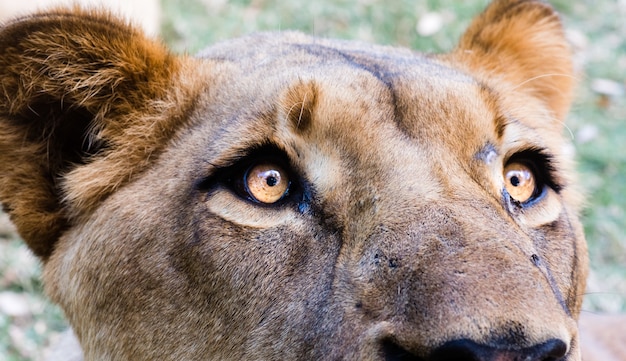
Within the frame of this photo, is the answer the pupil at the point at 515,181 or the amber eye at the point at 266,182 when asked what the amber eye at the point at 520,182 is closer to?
the pupil at the point at 515,181

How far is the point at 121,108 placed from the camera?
9.75 feet

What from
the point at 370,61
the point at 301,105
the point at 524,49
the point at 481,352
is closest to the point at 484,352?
the point at 481,352

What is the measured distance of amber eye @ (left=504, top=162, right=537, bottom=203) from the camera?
9.24 feet

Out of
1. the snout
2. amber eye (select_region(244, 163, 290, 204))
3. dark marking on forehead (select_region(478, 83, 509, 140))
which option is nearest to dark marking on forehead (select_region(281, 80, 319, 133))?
amber eye (select_region(244, 163, 290, 204))

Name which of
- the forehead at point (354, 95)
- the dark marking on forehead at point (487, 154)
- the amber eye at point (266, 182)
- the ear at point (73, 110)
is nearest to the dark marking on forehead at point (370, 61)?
the forehead at point (354, 95)

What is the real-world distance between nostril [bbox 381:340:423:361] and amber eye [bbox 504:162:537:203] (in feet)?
2.92

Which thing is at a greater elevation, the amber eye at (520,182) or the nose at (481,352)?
the amber eye at (520,182)

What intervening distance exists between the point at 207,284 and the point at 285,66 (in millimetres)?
839

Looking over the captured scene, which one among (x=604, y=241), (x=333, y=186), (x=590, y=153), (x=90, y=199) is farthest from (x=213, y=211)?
(x=590, y=153)

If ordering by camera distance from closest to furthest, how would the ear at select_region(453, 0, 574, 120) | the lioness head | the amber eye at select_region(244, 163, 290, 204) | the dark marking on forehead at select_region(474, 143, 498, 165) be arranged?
the lioness head
the amber eye at select_region(244, 163, 290, 204)
the dark marking on forehead at select_region(474, 143, 498, 165)
the ear at select_region(453, 0, 574, 120)

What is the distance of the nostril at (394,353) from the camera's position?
200cm

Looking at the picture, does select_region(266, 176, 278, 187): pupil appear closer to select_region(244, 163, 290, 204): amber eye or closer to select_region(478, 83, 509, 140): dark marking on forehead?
select_region(244, 163, 290, 204): amber eye

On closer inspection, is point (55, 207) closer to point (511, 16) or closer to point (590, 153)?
point (511, 16)

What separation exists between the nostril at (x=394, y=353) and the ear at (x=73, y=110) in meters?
1.19
